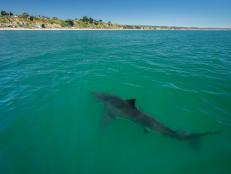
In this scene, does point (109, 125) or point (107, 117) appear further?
point (107, 117)

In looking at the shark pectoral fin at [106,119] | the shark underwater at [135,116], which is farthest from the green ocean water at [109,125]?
the shark underwater at [135,116]

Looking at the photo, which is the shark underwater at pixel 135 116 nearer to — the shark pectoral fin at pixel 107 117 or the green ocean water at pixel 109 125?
the shark pectoral fin at pixel 107 117

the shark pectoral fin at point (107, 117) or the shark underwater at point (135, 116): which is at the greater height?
the shark underwater at point (135, 116)

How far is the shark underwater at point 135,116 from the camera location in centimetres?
824

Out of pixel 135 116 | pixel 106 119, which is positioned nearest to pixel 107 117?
pixel 106 119

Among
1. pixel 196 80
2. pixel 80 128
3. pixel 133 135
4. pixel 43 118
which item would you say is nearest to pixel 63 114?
pixel 43 118

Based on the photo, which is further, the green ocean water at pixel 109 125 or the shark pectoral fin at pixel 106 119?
the shark pectoral fin at pixel 106 119

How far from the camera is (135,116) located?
30.8 feet

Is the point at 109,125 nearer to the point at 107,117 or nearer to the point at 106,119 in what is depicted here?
the point at 106,119

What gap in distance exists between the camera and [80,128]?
987cm

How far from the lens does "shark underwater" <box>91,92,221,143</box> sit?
8.24 m

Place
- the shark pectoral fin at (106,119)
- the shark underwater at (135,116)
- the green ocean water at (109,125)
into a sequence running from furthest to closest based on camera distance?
the shark pectoral fin at (106,119) → the shark underwater at (135,116) → the green ocean water at (109,125)

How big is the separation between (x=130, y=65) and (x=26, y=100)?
12.4m

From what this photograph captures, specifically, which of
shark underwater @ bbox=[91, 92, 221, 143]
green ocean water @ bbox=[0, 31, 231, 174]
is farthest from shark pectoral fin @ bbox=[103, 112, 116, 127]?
green ocean water @ bbox=[0, 31, 231, 174]
